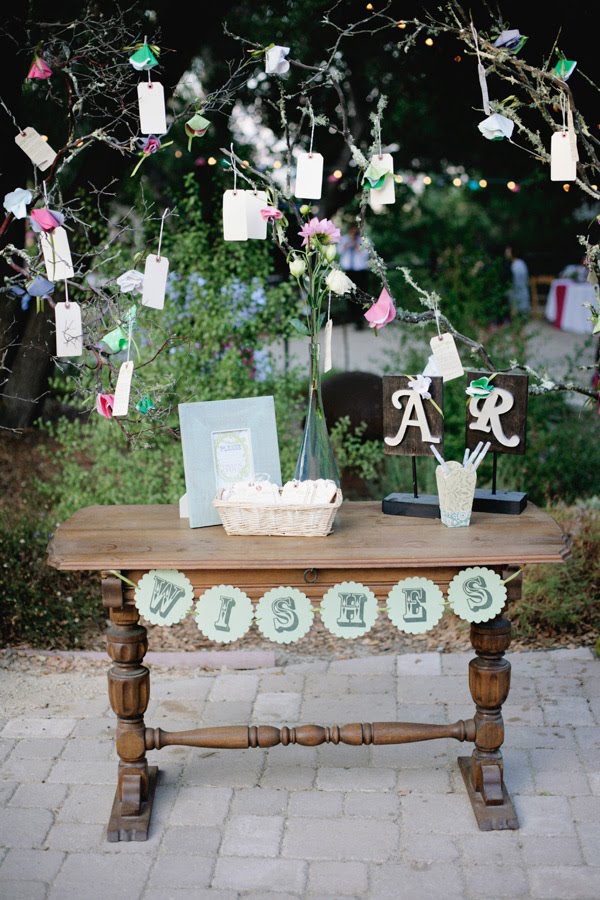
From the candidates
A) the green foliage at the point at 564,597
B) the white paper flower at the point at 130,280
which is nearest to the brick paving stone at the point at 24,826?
the white paper flower at the point at 130,280

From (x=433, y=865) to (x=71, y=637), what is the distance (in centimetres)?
207

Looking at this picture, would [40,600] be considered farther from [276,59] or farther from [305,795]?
[276,59]

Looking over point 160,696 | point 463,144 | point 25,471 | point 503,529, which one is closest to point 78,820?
point 160,696

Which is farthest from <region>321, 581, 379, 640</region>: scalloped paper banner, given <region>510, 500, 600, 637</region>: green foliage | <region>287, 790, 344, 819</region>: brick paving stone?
<region>510, 500, 600, 637</region>: green foliage

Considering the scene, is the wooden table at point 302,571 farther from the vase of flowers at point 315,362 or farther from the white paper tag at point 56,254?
the white paper tag at point 56,254

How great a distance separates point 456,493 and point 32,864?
1.54 m

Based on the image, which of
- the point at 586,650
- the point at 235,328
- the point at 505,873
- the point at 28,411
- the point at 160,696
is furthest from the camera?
the point at 28,411

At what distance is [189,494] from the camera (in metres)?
2.88

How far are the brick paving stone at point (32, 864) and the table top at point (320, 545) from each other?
806mm

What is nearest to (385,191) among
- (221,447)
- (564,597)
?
(221,447)

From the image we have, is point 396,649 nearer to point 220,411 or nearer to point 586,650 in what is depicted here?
point 586,650

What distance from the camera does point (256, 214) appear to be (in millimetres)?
2982

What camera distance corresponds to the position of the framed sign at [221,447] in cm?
288

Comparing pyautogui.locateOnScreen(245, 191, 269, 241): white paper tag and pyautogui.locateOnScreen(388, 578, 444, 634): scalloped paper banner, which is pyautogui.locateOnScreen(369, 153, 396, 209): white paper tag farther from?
pyautogui.locateOnScreen(388, 578, 444, 634): scalloped paper banner
